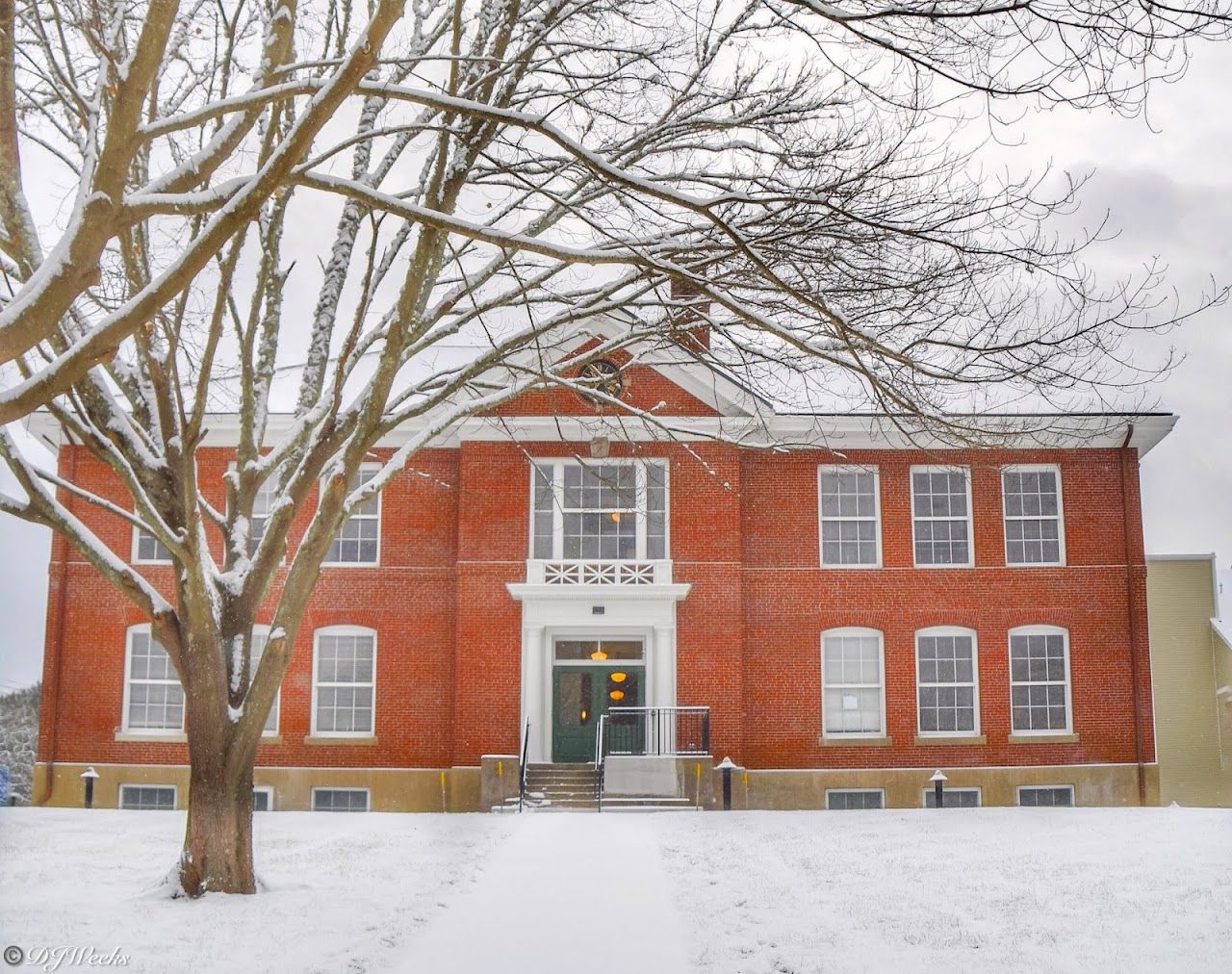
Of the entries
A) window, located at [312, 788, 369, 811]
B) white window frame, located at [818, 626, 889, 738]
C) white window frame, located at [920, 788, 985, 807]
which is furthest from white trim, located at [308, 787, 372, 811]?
white window frame, located at [920, 788, 985, 807]

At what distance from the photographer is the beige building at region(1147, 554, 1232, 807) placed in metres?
27.5

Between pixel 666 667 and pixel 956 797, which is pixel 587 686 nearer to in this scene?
pixel 666 667

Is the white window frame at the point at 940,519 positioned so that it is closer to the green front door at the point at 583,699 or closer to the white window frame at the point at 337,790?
the green front door at the point at 583,699

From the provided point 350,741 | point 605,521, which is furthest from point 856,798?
point 350,741

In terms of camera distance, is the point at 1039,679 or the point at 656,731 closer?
the point at 656,731

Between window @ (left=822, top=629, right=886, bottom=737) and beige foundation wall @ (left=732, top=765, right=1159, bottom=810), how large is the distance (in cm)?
86

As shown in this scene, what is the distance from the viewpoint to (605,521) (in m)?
22.3

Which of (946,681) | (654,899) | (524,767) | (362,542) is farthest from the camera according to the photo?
(362,542)

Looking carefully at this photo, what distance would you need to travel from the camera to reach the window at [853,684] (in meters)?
22.5

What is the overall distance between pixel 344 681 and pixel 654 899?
44.4 feet

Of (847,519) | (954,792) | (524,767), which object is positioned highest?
(847,519)

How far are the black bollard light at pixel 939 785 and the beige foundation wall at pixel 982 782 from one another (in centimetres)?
18

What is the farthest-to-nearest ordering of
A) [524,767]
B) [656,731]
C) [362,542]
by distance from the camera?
[362,542] → [656,731] → [524,767]

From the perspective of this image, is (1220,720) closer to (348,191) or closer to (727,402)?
(727,402)
